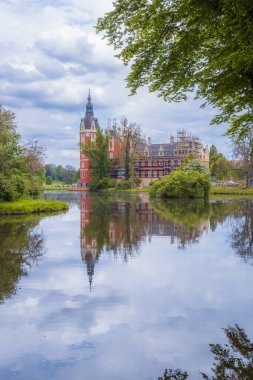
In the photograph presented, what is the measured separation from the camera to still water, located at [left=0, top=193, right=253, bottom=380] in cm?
448

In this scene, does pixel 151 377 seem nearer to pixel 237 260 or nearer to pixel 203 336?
pixel 203 336

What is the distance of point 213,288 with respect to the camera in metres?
7.34

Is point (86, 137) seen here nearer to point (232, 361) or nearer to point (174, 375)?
point (232, 361)

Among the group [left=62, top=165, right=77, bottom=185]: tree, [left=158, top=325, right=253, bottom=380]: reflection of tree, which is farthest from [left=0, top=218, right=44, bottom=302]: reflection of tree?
[left=62, top=165, right=77, bottom=185]: tree

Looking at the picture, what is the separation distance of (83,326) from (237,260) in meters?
5.79

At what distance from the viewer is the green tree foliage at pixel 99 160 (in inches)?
3263

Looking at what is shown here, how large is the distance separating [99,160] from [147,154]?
18.2 meters

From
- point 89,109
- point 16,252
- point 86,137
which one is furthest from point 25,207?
point 89,109

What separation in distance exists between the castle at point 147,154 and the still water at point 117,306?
76.5 meters

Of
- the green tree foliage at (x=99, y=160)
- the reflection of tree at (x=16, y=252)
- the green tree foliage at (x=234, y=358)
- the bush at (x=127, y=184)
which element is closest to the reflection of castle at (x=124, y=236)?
the reflection of tree at (x=16, y=252)

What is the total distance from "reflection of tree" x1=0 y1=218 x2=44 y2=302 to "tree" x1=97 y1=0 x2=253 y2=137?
6.05 metres

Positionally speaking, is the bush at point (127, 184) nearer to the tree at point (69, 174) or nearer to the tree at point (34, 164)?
the tree at point (34, 164)

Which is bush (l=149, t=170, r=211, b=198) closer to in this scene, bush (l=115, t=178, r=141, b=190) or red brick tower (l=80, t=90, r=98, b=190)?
bush (l=115, t=178, r=141, b=190)

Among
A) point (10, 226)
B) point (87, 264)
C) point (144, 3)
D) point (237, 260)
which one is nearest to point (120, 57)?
point (144, 3)
